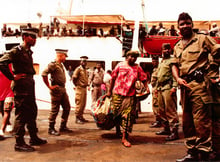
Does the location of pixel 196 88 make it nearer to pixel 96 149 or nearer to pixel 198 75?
pixel 198 75

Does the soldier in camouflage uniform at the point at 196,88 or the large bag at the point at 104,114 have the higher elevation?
the soldier in camouflage uniform at the point at 196,88

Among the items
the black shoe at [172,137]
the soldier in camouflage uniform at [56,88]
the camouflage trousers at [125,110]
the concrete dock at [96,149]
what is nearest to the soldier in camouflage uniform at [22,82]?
the concrete dock at [96,149]

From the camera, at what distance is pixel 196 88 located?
3088mm

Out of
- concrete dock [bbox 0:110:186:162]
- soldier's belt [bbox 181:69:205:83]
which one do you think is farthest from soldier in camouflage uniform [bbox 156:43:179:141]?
soldier's belt [bbox 181:69:205:83]

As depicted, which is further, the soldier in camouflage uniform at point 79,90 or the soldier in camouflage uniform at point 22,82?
the soldier in camouflage uniform at point 79,90

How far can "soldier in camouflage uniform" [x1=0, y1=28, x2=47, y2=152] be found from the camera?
12.7 ft

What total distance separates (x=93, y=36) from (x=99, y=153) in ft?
28.6

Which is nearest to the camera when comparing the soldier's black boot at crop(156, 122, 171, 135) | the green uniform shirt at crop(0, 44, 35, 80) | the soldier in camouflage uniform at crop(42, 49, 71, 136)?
the green uniform shirt at crop(0, 44, 35, 80)

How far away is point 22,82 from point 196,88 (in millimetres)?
2982

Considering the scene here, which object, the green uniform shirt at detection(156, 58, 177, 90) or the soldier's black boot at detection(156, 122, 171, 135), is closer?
the green uniform shirt at detection(156, 58, 177, 90)

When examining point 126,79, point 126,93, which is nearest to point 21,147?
point 126,93

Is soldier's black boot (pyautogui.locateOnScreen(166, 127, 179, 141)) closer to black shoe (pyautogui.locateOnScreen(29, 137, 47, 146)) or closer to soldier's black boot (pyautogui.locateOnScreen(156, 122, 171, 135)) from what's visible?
soldier's black boot (pyautogui.locateOnScreen(156, 122, 171, 135))

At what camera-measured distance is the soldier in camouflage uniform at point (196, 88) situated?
9.95ft

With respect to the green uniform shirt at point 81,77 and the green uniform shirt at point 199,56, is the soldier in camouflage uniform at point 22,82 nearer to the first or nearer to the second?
the green uniform shirt at point 199,56
